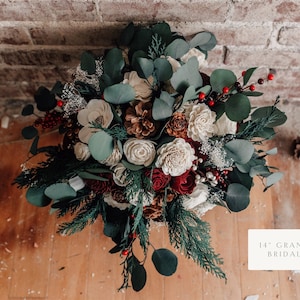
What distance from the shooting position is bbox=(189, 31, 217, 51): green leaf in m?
1.10

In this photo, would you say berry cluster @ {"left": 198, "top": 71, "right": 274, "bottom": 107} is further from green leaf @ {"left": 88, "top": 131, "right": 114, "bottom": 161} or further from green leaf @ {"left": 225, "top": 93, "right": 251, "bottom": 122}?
green leaf @ {"left": 88, "top": 131, "right": 114, "bottom": 161}

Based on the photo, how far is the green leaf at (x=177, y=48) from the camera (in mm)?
1032

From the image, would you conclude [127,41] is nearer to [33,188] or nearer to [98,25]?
[98,25]

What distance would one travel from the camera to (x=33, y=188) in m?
1.08

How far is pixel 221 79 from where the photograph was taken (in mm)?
968

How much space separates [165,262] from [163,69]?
457 millimetres

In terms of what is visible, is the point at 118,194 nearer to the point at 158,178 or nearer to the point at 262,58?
the point at 158,178

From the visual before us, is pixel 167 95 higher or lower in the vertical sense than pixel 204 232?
higher

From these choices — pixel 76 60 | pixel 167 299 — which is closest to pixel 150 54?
pixel 76 60

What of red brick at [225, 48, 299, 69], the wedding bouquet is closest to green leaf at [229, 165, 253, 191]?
the wedding bouquet

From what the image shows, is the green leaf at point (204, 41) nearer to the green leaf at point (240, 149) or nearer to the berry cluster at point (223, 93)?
the berry cluster at point (223, 93)

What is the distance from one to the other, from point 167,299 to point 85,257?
0.27 meters

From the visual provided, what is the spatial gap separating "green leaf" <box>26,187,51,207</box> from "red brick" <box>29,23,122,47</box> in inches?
15.9

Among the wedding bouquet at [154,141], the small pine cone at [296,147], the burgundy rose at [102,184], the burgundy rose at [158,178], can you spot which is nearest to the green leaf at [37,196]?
the wedding bouquet at [154,141]
